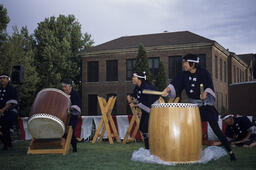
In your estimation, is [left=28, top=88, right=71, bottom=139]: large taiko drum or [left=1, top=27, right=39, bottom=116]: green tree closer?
[left=28, top=88, right=71, bottom=139]: large taiko drum

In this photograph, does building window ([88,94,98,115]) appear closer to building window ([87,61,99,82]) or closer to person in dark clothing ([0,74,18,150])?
building window ([87,61,99,82])

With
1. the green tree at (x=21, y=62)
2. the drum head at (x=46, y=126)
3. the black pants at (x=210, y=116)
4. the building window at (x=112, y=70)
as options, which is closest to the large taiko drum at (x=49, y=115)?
the drum head at (x=46, y=126)

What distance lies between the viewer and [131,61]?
2952cm

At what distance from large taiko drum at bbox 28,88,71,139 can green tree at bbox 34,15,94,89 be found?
2585 centimetres

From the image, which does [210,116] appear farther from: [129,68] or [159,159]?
[129,68]

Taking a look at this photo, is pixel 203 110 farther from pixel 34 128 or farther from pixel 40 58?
pixel 40 58

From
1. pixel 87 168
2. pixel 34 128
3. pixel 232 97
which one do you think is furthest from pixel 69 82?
pixel 232 97

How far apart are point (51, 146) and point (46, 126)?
0.76 metres

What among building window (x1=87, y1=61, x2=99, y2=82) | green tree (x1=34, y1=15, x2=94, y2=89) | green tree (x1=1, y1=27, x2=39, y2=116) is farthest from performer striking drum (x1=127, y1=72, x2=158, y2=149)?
green tree (x1=34, y1=15, x2=94, y2=89)

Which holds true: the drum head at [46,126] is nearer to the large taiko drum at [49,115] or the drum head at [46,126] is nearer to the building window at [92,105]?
the large taiko drum at [49,115]

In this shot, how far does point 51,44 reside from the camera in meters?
34.0

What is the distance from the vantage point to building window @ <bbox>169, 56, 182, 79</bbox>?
91.3ft

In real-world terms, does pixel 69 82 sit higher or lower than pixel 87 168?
higher

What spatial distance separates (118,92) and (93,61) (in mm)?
4035
